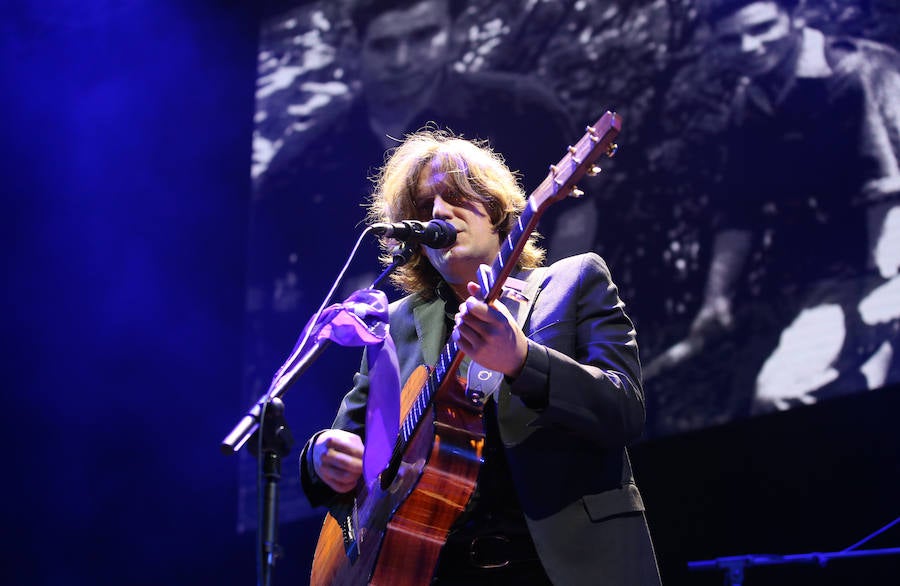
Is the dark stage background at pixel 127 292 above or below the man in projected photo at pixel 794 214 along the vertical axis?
below

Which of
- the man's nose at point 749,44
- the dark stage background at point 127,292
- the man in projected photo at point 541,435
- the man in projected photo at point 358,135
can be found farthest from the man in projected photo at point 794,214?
the dark stage background at point 127,292

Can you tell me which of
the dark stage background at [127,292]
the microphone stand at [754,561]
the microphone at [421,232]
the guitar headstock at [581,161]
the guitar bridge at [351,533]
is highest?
the guitar headstock at [581,161]

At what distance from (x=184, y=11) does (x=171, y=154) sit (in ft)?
3.65

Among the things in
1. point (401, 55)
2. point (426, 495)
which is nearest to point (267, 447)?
point (426, 495)

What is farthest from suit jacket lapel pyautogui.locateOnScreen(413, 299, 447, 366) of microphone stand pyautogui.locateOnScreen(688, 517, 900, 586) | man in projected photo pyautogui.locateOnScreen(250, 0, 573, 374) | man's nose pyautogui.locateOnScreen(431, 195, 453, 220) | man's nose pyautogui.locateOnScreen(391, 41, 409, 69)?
man's nose pyautogui.locateOnScreen(391, 41, 409, 69)

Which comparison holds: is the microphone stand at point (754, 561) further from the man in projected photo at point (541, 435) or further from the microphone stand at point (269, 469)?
the microphone stand at point (269, 469)

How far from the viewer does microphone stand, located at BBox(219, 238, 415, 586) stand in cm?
201

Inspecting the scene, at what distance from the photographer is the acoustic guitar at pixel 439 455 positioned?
2.16m

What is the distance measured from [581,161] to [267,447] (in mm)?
1014

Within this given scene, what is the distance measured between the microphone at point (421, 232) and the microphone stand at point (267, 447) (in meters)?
0.47

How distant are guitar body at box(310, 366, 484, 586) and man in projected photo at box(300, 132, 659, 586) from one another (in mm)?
15

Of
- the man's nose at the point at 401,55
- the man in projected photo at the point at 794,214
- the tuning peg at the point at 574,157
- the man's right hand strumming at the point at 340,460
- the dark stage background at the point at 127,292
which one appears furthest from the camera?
the dark stage background at the point at 127,292

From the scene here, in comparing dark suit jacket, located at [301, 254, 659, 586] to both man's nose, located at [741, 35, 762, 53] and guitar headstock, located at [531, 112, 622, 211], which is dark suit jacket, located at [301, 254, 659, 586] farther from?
man's nose, located at [741, 35, 762, 53]

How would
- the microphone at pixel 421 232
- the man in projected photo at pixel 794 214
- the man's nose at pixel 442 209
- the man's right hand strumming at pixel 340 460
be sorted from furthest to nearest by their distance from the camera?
the man in projected photo at pixel 794 214
the man's nose at pixel 442 209
the man's right hand strumming at pixel 340 460
the microphone at pixel 421 232
